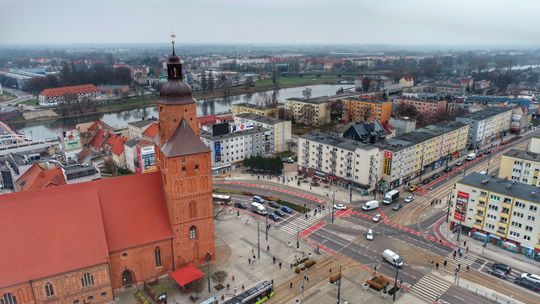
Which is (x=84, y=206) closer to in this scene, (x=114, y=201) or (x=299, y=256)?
(x=114, y=201)

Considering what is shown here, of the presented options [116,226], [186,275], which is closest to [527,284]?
[186,275]

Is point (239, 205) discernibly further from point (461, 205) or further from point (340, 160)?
point (461, 205)

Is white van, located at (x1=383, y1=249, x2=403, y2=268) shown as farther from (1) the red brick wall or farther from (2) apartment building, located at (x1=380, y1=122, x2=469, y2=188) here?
(1) the red brick wall

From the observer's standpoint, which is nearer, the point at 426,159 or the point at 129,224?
the point at 129,224

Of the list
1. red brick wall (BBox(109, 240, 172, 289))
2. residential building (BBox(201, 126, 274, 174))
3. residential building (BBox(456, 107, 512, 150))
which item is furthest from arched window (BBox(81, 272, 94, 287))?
residential building (BBox(456, 107, 512, 150))

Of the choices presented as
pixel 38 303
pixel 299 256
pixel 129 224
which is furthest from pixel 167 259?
pixel 299 256

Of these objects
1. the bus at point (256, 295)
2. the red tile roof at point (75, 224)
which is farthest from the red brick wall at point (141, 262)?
the bus at point (256, 295)
